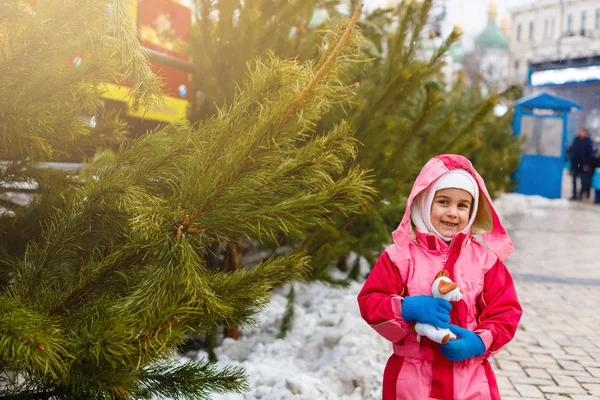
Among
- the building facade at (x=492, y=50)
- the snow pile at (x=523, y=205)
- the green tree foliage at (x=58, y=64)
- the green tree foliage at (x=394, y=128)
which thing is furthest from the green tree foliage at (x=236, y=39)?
the building facade at (x=492, y=50)

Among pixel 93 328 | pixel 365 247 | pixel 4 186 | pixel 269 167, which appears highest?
pixel 269 167

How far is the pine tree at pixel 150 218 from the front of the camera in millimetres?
1558

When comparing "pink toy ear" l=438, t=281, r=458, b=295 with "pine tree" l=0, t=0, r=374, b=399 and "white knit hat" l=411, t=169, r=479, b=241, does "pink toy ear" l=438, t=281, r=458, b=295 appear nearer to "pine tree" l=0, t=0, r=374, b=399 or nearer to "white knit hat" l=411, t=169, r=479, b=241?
"white knit hat" l=411, t=169, r=479, b=241

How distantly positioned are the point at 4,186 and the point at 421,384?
1.71 metres

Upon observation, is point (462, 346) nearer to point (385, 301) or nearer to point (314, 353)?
point (385, 301)

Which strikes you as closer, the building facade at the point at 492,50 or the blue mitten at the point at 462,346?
the blue mitten at the point at 462,346

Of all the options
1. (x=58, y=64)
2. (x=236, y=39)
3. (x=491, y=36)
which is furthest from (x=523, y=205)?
(x=491, y=36)

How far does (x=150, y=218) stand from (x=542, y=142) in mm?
17188

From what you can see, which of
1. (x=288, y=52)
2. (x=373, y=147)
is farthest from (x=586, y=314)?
(x=288, y=52)

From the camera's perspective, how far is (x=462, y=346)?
208 cm

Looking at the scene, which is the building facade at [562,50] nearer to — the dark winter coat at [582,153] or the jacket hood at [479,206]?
the dark winter coat at [582,153]

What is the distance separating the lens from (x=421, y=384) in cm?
222

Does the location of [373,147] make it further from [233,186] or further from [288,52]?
[233,186]

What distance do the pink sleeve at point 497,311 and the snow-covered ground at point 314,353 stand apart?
110cm
